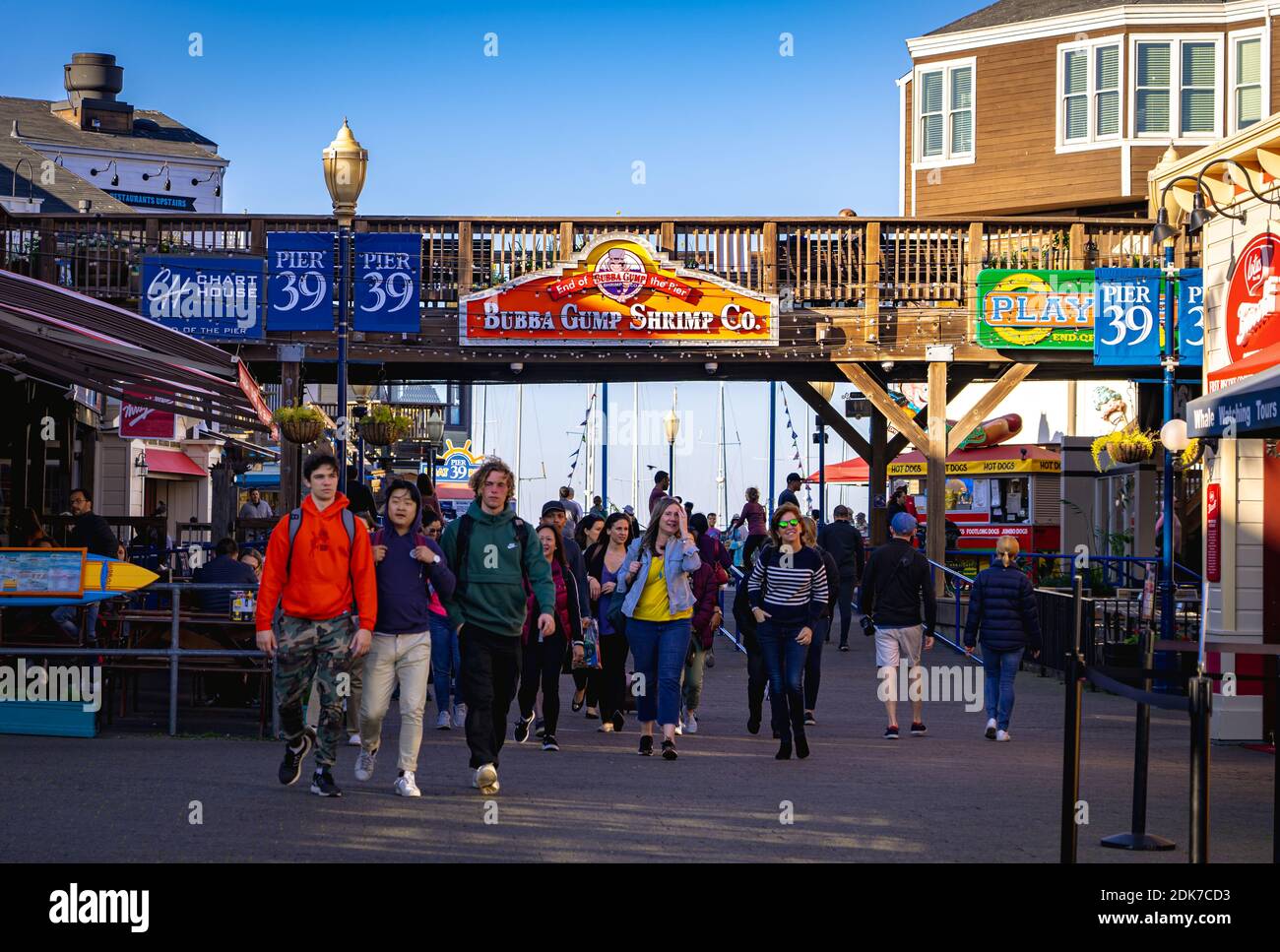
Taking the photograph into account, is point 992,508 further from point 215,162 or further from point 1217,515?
point 215,162

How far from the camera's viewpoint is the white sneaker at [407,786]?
1007 centimetres

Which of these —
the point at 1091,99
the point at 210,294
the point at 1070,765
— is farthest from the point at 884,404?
the point at 1070,765

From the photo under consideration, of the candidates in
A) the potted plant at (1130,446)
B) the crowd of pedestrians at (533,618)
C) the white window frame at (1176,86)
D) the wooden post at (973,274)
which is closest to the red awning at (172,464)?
→ the wooden post at (973,274)

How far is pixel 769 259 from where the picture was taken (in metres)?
25.3

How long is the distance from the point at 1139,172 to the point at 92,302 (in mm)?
23772

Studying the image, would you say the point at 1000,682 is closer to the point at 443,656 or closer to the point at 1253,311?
the point at 1253,311

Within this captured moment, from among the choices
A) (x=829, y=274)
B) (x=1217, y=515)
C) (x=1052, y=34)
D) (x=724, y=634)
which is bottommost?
(x=724, y=634)

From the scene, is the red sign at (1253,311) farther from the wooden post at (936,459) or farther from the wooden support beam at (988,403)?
the wooden post at (936,459)

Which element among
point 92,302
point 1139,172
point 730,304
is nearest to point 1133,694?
point 92,302

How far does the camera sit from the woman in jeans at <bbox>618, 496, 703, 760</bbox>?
12.6m

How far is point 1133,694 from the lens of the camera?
287 inches

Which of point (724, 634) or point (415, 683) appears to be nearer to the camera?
point (415, 683)

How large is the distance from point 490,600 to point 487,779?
1.06 meters

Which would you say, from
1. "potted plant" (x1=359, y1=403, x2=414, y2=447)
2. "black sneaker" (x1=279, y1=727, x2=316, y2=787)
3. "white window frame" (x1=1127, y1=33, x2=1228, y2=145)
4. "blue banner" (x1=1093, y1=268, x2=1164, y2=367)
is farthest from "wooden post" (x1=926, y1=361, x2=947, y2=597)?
"black sneaker" (x1=279, y1=727, x2=316, y2=787)
